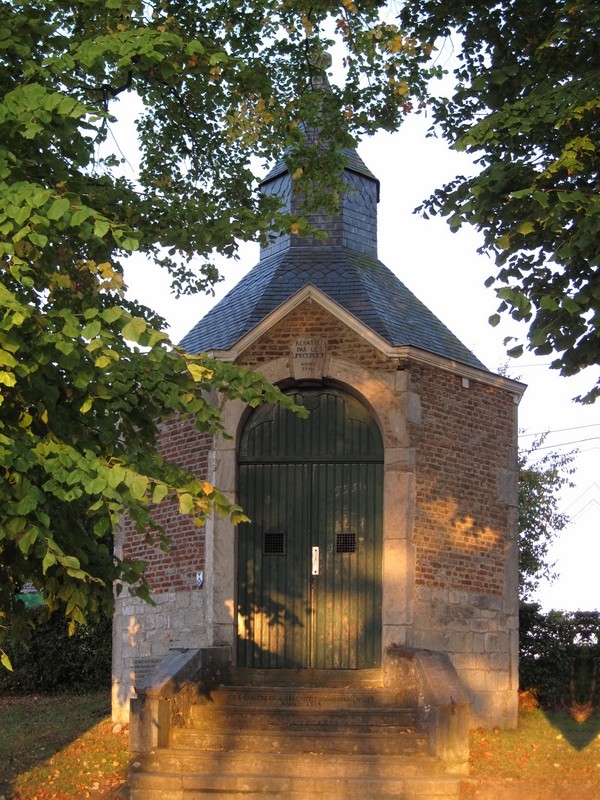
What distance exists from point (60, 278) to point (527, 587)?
1616 centimetres

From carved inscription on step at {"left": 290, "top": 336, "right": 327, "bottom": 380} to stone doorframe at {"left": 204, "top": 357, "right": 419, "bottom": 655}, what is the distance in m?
0.10

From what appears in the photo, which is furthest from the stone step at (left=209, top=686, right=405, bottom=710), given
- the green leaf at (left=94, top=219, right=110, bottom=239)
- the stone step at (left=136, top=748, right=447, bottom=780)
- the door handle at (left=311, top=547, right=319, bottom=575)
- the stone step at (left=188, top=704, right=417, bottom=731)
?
the green leaf at (left=94, top=219, right=110, bottom=239)

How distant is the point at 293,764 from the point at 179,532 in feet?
14.1

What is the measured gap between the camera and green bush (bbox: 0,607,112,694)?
1841 cm

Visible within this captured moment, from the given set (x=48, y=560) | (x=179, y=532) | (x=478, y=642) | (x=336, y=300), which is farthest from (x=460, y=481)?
(x=48, y=560)

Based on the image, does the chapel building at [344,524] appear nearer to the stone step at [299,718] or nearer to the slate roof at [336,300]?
the slate roof at [336,300]

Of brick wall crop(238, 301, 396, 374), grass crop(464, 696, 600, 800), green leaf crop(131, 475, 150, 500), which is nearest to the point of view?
green leaf crop(131, 475, 150, 500)

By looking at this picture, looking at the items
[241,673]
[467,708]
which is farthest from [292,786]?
[241,673]

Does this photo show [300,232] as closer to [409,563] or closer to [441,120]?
[441,120]

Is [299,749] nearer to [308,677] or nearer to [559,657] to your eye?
[308,677]

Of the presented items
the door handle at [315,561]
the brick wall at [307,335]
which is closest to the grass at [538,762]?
the door handle at [315,561]

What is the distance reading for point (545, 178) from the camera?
909 cm

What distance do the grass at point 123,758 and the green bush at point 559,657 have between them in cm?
52

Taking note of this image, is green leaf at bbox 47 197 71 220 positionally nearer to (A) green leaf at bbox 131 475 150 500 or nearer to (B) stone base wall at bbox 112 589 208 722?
(A) green leaf at bbox 131 475 150 500
